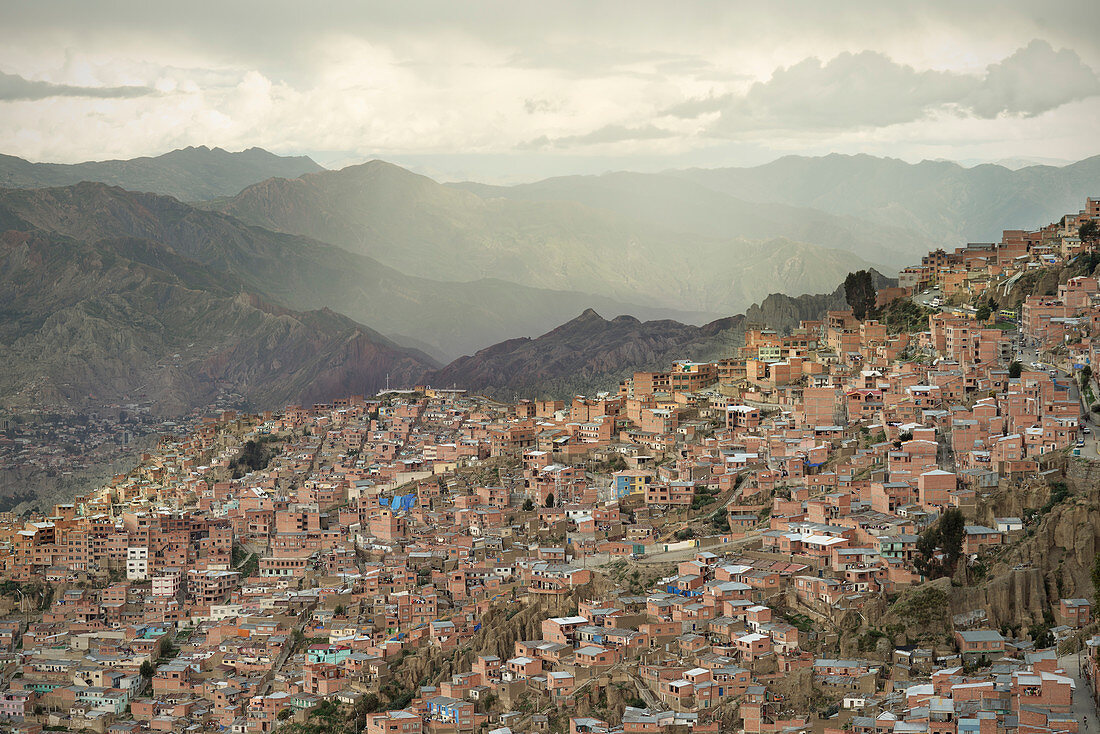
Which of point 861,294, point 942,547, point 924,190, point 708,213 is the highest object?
point 924,190

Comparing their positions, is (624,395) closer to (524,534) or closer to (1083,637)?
(524,534)

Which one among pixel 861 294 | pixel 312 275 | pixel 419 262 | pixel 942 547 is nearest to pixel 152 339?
pixel 312 275

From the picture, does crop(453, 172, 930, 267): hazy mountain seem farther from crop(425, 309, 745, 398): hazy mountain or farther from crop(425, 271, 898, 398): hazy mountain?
crop(425, 271, 898, 398): hazy mountain

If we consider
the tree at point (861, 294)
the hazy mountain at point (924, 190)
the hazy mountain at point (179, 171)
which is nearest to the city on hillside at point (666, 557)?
the tree at point (861, 294)

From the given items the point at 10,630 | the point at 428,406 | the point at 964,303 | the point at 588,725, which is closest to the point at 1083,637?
the point at 588,725

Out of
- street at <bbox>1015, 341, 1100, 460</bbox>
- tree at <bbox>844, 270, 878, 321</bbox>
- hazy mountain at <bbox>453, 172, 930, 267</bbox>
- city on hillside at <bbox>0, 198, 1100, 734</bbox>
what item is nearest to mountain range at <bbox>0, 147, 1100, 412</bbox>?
hazy mountain at <bbox>453, 172, 930, 267</bbox>

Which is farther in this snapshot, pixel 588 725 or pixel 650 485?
pixel 650 485

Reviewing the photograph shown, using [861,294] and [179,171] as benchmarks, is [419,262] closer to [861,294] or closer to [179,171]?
[179,171]
